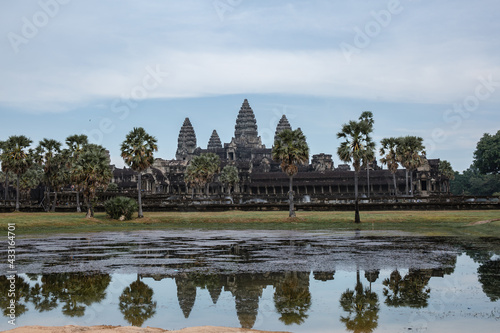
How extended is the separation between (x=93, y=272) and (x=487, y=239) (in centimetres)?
2422

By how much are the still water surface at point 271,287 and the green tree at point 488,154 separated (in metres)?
136

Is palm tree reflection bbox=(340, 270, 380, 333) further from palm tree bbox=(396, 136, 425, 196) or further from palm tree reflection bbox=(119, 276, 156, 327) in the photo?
palm tree bbox=(396, 136, 425, 196)

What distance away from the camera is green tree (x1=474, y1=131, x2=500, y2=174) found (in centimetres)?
15762

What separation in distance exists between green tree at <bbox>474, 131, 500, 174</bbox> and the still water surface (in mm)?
136442

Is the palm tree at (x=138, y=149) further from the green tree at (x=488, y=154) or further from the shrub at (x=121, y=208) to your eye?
the green tree at (x=488, y=154)

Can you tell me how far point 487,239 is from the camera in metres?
35.4

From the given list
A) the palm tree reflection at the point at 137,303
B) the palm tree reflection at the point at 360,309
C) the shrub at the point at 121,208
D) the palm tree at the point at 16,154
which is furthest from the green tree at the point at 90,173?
the palm tree reflection at the point at 360,309

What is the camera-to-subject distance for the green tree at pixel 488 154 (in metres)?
158

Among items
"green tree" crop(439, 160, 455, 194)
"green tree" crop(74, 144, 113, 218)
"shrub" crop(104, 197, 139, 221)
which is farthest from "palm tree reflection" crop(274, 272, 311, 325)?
"green tree" crop(439, 160, 455, 194)

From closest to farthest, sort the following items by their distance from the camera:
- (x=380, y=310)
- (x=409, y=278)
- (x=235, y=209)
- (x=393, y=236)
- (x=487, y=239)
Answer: (x=380, y=310)
(x=409, y=278)
(x=487, y=239)
(x=393, y=236)
(x=235, y=209)

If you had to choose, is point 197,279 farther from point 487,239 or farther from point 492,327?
point 487,239

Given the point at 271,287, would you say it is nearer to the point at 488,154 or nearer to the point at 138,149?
the point at 138,149

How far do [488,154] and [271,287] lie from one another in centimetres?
15407

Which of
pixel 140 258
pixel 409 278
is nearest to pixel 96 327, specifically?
pixel 409 278
